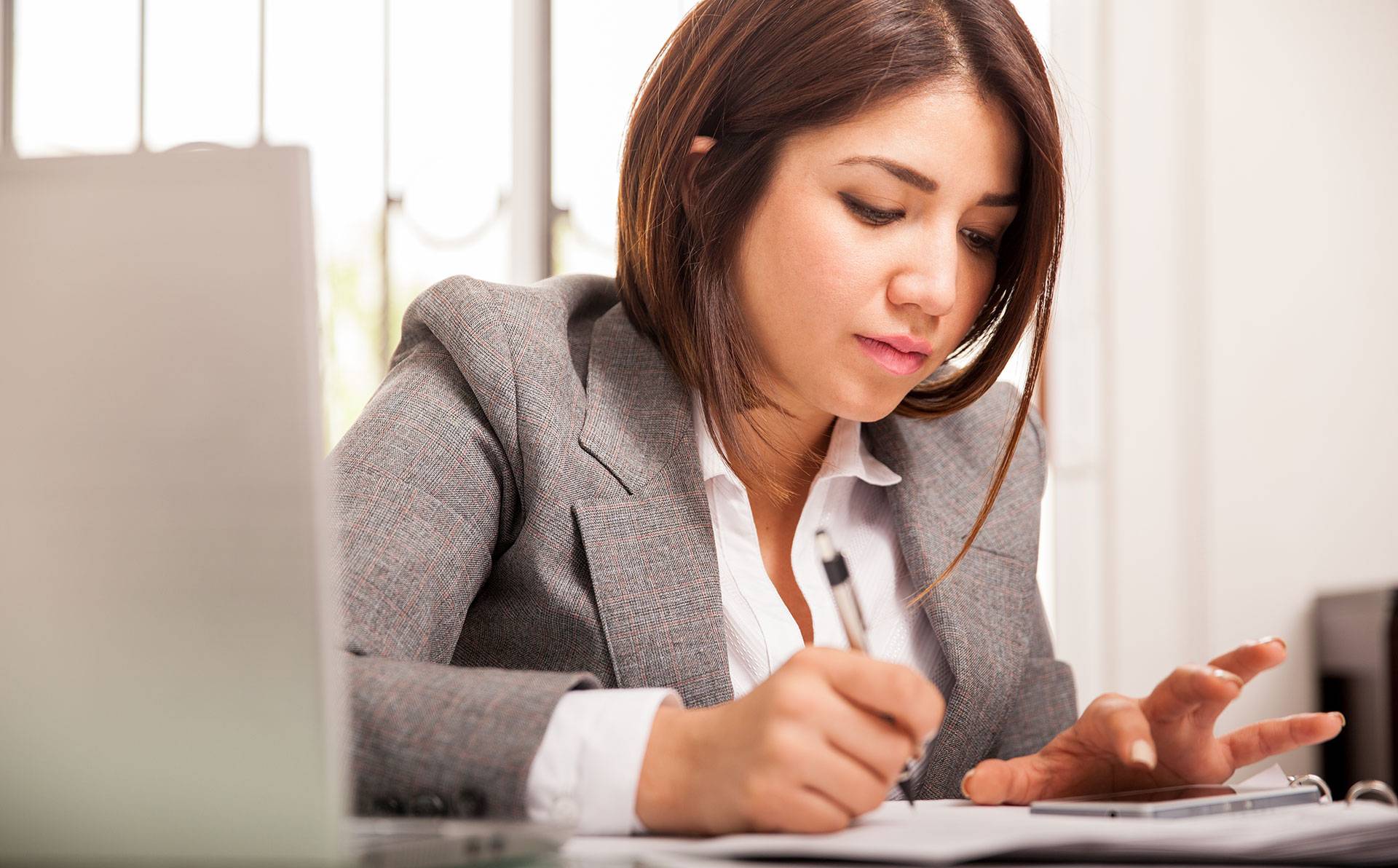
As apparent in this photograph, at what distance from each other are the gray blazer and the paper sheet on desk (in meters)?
0.21

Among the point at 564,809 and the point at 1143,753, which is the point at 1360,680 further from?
the point at 564,809

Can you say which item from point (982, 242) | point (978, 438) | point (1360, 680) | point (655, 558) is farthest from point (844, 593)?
point (1360, 680)

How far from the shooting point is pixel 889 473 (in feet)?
4.06

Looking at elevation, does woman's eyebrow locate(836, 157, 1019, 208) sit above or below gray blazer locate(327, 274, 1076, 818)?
above

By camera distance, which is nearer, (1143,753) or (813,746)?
(813,746)

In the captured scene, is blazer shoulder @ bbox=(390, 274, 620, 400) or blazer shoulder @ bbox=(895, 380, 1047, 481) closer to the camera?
blazer shoulder @ bbox=(390, 274, 620, 400)

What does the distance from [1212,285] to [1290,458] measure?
0.37 metres

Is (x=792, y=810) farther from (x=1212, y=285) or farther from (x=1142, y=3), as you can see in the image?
(x=1142, y=3)

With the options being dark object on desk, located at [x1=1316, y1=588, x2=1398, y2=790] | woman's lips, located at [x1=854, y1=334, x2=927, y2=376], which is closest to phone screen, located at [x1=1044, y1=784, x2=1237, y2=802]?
woman's lips, located at [x1=854, y1=334, x2=927, y2=376]

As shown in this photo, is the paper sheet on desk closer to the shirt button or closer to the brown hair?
the shirt button

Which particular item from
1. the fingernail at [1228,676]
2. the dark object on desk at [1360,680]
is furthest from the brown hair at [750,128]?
the dark object on desk at [1360,680]

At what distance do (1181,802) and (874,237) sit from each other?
53 centimetres

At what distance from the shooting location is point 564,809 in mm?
681

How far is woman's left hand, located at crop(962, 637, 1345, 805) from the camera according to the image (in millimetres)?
841
